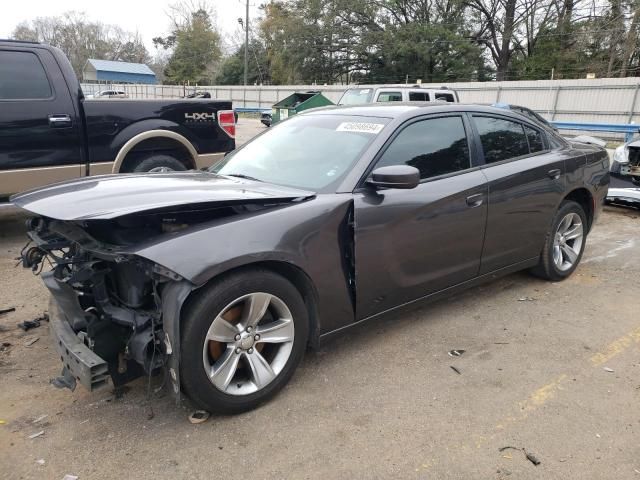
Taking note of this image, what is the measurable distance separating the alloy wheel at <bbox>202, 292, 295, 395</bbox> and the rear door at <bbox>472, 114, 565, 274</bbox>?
188 centimetres

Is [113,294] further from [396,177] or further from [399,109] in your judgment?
[399,109]

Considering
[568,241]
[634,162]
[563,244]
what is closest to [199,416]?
[563,244]

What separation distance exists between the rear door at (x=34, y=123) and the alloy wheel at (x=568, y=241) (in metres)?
5.08

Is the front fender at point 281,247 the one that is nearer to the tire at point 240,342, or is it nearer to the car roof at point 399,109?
the tire at point 240,342

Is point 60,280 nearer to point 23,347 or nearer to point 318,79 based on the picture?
point 23,347

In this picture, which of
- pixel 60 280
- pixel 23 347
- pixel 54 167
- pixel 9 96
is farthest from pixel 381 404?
pixel 9 96

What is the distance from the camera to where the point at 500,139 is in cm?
421

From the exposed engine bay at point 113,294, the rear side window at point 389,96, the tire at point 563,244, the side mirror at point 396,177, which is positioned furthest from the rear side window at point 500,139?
the rear side window at point 389,96

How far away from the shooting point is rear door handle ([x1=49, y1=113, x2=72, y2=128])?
18.4 ft

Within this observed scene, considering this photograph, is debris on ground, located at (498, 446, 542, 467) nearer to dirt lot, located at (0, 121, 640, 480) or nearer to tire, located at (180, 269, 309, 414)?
dirt lot, located at (0, 121, 640, 480)

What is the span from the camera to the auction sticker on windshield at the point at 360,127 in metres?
3.49

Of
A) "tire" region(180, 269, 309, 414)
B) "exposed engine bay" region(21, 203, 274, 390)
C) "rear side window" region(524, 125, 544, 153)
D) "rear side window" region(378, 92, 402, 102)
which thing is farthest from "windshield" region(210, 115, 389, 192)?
"rear side window" region(378, 92, 402, 102)

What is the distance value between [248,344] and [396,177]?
1285 millimetres

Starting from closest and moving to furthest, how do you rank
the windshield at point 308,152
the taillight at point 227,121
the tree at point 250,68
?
the windshield at point 308,152 → the taillight at point 227,121 → the tree at point 250,68
